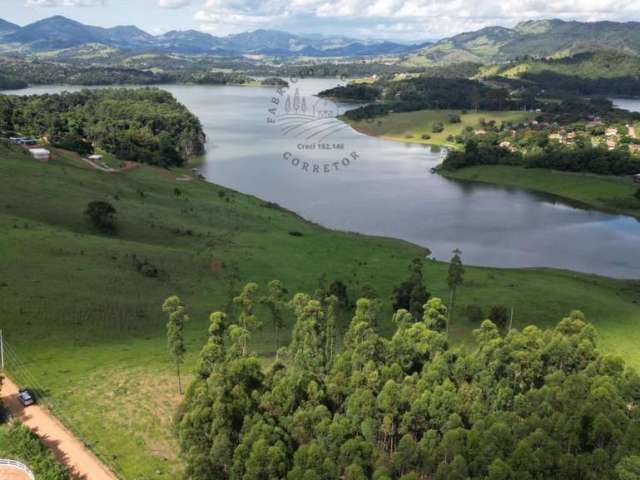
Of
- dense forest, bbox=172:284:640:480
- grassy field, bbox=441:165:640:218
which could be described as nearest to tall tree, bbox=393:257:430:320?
dense forest, bbox=172:284:640:480

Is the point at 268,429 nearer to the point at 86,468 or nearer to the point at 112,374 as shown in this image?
the point at 86,468

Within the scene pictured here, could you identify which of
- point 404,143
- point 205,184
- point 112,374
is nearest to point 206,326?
point 112,374

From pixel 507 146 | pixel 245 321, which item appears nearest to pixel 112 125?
pixel 507 146

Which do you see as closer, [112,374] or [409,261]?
[112,374]

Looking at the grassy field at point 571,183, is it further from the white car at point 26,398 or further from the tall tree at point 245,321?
the white car at point 26,398

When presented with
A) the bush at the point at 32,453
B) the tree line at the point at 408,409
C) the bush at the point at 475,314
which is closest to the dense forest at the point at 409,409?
the tree line at the point at 408,409

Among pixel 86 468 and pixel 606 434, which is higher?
pixel 606 434
